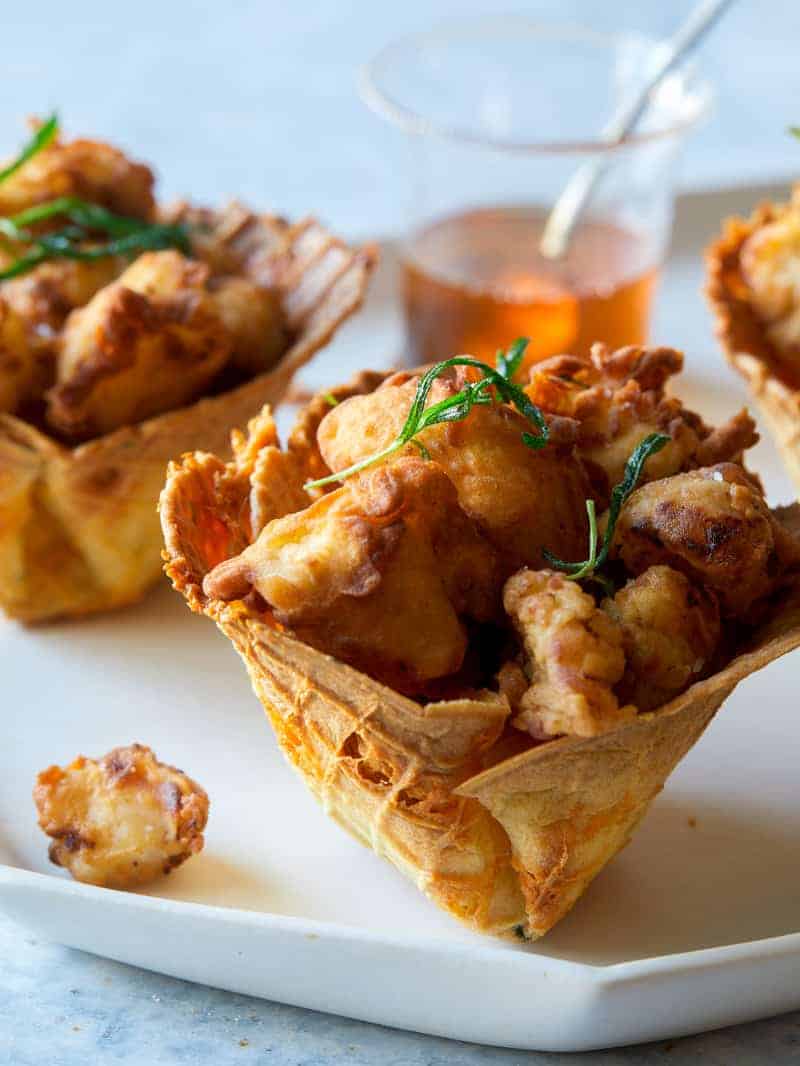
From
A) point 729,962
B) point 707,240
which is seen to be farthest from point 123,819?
point 707,240

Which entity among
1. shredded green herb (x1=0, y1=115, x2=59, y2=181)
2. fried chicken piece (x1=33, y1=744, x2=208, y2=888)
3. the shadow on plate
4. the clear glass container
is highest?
shredded green herb (x1=0, y1=115, x2=59, y2=181)

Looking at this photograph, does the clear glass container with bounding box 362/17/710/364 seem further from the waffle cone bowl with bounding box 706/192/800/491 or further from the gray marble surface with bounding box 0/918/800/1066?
the gray marble surface with bounding box 0/918/800/1066

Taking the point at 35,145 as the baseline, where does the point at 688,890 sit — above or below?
below

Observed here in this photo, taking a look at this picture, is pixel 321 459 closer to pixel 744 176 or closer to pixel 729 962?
pixel 729 962

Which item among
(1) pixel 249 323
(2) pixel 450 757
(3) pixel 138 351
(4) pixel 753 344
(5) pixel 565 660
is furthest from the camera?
(4) pixel 753 344

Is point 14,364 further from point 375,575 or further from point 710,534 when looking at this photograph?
point 710,534

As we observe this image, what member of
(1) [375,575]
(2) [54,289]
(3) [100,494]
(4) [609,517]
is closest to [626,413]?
(4) [609,517]

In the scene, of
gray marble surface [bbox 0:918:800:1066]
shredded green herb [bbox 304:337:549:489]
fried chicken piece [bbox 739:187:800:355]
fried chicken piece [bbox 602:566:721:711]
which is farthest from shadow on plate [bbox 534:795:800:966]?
fried chicken piece [bbox 739:187:800:355]
